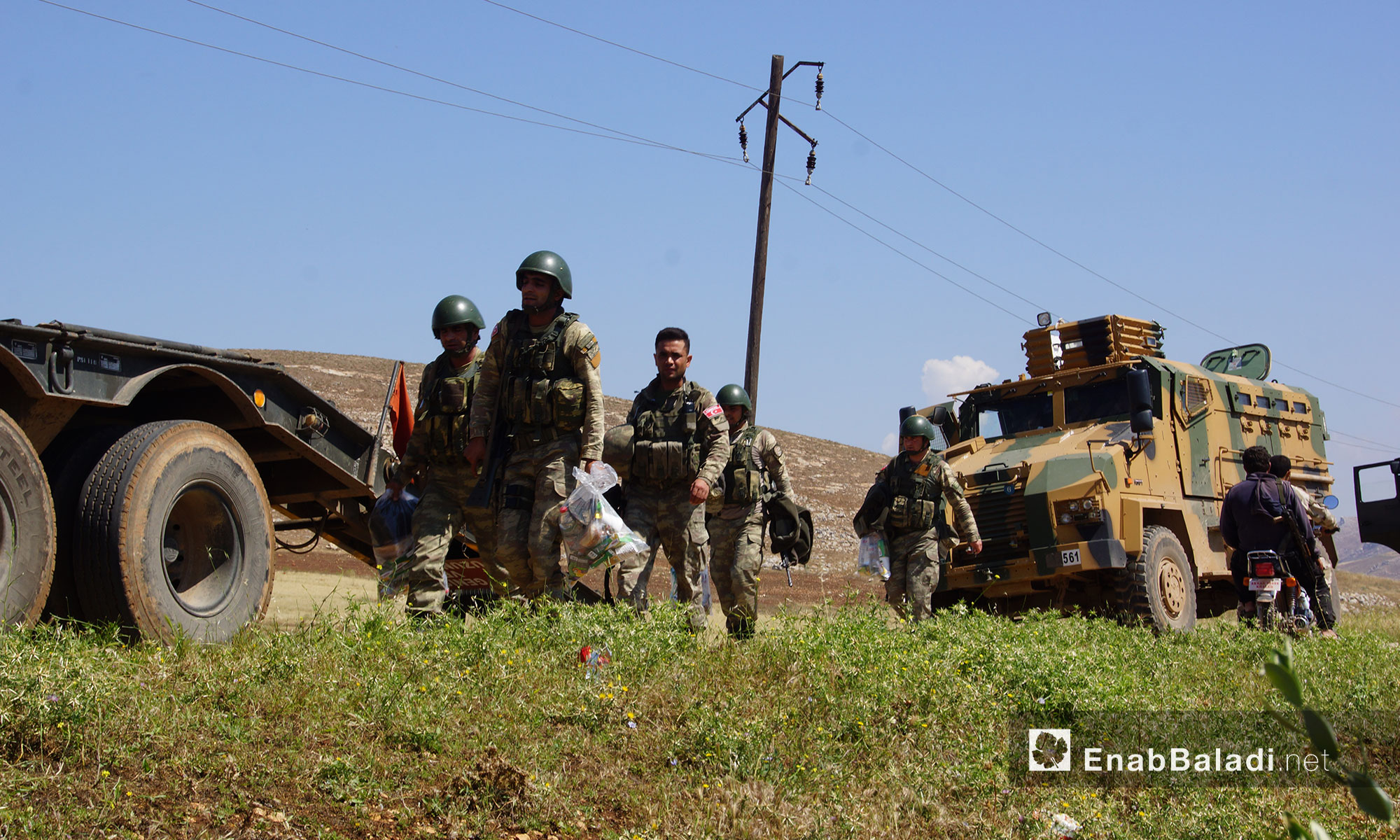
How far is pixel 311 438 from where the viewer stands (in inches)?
240

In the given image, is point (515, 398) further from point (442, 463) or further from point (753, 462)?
point (753, 462)

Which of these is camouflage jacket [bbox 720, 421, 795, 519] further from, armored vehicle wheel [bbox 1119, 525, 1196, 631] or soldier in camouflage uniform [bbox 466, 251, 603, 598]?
armored vehicle wheel [bbox 1119, 525, 1196, 631]

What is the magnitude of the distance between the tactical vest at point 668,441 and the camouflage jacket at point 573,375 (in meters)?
1.11

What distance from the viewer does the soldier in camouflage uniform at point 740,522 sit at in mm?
7957

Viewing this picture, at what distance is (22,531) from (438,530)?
2213mm

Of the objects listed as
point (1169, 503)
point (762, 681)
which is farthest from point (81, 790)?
point (1169, 503)

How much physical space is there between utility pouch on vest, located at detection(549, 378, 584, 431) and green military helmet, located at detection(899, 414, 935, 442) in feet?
13.3

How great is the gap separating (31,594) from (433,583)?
2.04 meters

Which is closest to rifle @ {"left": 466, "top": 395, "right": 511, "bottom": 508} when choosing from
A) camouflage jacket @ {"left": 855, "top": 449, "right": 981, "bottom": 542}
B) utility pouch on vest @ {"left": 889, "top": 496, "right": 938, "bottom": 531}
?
camouflage jacket @ {"left": 855, "top": 449, "right": 981, "bottom": 542}

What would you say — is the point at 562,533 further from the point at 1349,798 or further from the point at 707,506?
the point at 1349,798

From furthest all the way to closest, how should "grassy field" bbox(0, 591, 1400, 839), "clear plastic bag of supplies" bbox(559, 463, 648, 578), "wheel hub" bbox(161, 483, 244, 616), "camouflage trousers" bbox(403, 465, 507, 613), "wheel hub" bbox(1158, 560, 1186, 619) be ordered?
"wheel hub" bbox(1158, 560, 1186, 619) < "camouflage trousers" bbox(403, 465, 507, 613) < "clear plastic bag of supplies" bbox(559, 463, 648, 578) < "wheel hub" bbox(161, 483, 244, 616) < "grassy field" bbox(0, 591, 1400, 839)

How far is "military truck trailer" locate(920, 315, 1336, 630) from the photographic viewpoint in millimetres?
9500

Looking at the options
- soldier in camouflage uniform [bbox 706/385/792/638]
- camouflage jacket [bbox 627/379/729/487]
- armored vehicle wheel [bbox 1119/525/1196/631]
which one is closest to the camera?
camouflage jacket [bbox 627/379/729/487]

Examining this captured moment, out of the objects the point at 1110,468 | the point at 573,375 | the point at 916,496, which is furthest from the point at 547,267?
the point at 1110,468
